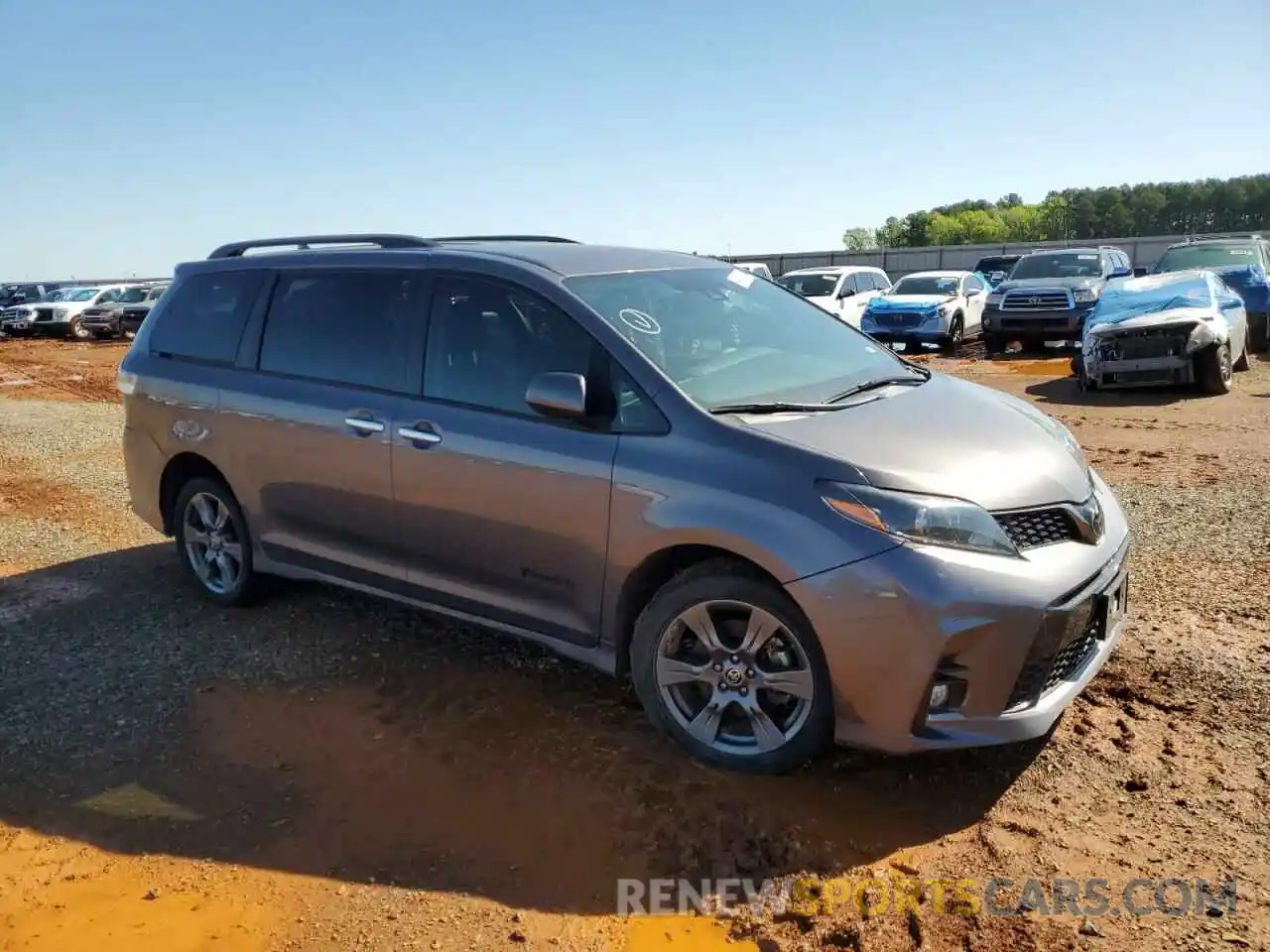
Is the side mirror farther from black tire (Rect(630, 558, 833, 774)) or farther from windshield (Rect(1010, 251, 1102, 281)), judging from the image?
windshield (Rect(1010, 251, 1102, 281))

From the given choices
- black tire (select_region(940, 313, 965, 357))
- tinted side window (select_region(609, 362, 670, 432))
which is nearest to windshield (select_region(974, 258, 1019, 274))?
black tire (select_region(940, 313, 965, 357))

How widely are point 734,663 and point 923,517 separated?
84cm

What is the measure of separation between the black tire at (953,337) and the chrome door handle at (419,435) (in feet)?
54.5

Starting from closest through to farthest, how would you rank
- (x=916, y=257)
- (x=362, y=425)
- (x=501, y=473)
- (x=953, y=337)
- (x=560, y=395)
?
1. (x=560, y=395)
2. (x=501, y=473)
3. (x=362, y=425)
4. (x=953, y=337)
5. (x=916, y=257)

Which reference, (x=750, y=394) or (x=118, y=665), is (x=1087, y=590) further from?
(x=118, y=665)

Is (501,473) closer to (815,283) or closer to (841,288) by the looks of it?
(841,288)

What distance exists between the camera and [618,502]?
3646mm

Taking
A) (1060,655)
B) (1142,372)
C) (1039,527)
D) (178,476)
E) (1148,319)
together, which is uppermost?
(1148,319)

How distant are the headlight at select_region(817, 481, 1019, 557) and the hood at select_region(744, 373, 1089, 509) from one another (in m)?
0.04

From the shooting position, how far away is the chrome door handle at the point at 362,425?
14.4 ft

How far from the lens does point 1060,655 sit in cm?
334

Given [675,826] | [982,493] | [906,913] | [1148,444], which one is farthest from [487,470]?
[1148,444]

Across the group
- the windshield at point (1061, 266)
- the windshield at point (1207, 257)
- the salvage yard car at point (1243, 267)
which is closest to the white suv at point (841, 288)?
the windshield at point (1061, 266)

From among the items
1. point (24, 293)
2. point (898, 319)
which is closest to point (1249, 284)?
point (898, 319)
